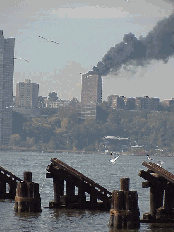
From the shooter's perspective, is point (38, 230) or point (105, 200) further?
point (105, 200)

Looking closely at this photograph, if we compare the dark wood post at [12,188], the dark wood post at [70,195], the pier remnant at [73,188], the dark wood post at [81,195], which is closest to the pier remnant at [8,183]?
the dark wood post at [12,188]

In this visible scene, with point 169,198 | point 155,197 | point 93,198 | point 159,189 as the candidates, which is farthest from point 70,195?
point 169,198

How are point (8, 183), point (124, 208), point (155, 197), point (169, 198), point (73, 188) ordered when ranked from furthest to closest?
point (8, 183)
point (73, 188)
point (155, 197)
point (169, 198)
point (124, 208)

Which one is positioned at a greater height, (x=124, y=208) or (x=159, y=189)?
(x=159, y=189)

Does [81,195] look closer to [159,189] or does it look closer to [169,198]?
[159,189]

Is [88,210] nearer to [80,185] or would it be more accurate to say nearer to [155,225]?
[80,185]

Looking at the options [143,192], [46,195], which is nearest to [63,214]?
[46,195]
